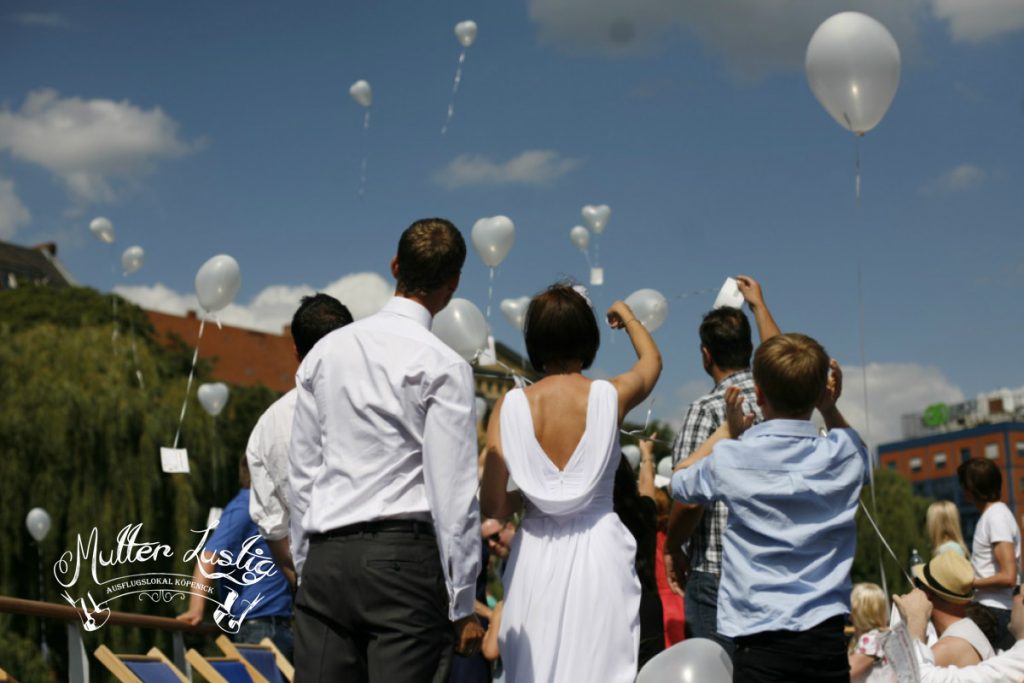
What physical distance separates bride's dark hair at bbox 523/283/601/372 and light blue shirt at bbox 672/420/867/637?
0.66 meters

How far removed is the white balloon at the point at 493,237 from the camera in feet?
30.4

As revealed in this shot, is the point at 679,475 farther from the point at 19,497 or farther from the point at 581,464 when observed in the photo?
the point at 19,497

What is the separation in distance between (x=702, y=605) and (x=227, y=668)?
7.14 feet

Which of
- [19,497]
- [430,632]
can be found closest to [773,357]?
[430,632]

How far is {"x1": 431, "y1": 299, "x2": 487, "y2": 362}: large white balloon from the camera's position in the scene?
22.9ft

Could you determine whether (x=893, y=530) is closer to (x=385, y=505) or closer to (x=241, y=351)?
(x=241, y=351)

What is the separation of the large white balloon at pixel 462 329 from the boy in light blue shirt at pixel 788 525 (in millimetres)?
3573

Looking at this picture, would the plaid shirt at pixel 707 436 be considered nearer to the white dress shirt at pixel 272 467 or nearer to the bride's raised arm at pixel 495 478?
the bride's raised arm at pixel 495 478

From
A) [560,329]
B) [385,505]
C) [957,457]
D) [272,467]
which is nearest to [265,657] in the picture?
[272,467]

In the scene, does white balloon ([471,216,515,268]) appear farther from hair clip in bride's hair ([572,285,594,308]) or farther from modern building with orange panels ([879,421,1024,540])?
modern building with orange panels ([879,421,1024,540])

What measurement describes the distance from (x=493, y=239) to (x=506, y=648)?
5797 mm

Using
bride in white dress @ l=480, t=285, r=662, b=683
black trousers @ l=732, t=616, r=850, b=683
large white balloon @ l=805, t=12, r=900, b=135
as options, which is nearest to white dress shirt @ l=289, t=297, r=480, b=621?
bride in white dress @ l=480, t=285, r=662, b=683

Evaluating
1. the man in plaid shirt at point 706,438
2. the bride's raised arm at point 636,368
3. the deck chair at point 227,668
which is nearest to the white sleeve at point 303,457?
the bride's raised arm at point 636,368

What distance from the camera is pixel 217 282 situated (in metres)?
10.5
